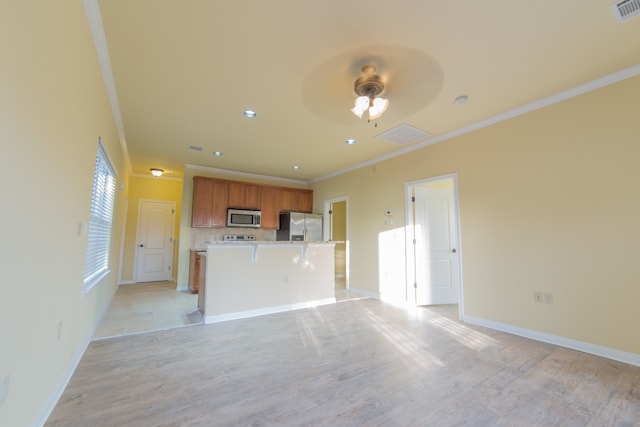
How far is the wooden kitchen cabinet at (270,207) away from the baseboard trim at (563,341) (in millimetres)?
4343

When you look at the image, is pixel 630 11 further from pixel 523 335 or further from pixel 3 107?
pixel 3 107

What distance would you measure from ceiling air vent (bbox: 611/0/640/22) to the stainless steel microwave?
Answer: 18.9 feet

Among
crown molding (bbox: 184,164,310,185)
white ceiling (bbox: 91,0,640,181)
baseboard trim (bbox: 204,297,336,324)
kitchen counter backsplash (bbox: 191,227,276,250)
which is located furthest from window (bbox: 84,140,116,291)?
crown molding (bbox: 184,164,310,185)

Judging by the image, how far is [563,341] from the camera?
9.20 feet

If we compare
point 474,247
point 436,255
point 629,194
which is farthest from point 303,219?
point 629,194

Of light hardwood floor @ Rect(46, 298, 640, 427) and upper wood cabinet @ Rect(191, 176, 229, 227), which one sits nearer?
light hardwood floor @ Rect(46, 298, 640, 427)

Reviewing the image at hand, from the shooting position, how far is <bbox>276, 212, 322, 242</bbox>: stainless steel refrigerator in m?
6.27

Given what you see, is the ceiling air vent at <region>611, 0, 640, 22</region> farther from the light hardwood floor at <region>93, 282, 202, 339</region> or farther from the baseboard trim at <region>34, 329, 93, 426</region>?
the light hardwood floor at <region>93, 282, 202, 339</region>

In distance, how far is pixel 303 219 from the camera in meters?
6.39

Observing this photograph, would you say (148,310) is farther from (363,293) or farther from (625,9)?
(625,9)

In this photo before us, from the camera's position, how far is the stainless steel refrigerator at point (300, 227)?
627 cm

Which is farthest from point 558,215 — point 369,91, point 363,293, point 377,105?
point 363,293

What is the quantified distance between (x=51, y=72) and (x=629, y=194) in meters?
4.42

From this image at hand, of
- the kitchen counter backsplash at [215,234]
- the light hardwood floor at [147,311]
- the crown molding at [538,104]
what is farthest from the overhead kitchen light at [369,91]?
the kitchen counter backsplash at [215,234]
